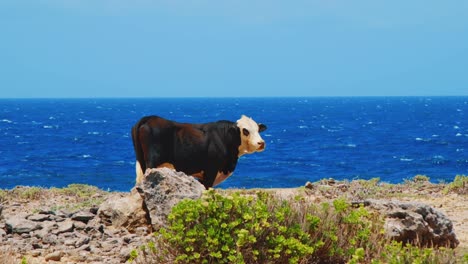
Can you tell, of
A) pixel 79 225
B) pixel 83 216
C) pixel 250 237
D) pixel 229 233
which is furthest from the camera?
pixel 83 216

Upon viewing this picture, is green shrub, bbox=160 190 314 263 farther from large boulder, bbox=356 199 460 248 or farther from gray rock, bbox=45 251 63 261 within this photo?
large boulder, bbox=356 199 460 248

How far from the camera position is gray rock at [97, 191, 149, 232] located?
1035 cm

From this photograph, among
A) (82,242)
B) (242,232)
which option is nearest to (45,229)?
(82,242)

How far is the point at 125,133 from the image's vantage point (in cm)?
9544

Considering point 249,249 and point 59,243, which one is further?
point 59,243

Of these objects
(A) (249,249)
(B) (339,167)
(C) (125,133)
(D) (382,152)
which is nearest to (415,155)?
(D) (382,152)

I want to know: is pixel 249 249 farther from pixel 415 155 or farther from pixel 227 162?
pixel 415 155

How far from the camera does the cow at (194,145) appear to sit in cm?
1188

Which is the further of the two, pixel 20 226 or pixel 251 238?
pixel 20 226

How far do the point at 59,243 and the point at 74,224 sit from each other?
694 mm

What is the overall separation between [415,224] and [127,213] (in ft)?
13.2

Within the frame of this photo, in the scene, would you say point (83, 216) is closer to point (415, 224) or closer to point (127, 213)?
point (127, 213)

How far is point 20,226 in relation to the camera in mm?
10133

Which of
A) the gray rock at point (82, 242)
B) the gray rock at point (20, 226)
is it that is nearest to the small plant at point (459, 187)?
the gray rock at point (82, 242)
